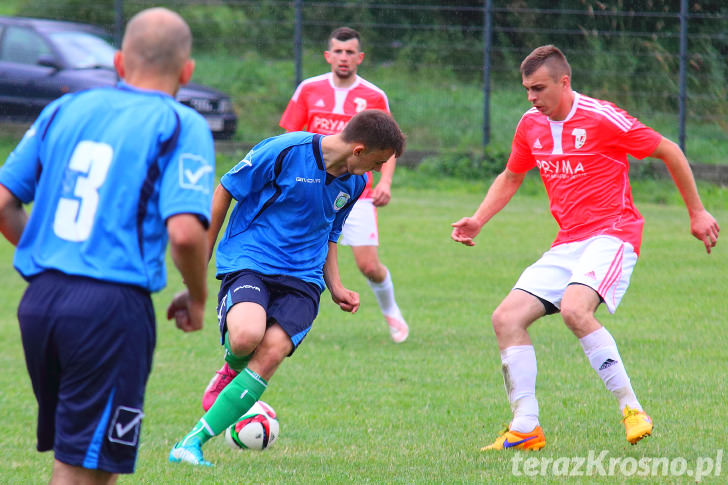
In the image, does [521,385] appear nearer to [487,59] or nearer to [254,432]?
[254,432]

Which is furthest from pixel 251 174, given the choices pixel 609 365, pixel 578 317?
pixel 609 365

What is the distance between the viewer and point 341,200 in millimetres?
5238

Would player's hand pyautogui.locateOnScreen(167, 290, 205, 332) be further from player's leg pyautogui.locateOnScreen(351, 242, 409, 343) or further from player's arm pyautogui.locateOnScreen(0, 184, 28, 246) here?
player's leg pyautogui.locateOnScreen(351, 242, 409, 343)

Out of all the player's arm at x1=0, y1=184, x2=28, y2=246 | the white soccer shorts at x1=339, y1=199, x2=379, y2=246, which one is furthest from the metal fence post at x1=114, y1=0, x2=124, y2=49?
the player's arm at x1=0, y1=184, x2=28, y2=246

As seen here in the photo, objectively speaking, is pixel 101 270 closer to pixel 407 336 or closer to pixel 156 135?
pixel 156 135

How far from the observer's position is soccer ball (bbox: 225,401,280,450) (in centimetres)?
527

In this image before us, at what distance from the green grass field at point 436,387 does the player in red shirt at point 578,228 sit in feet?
1.30

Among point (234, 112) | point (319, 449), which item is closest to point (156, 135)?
point (319, 449)

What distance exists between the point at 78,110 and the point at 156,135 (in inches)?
10.3

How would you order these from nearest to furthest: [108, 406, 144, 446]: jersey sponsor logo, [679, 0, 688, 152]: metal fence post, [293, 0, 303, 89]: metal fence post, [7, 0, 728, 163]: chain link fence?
[108, 406, 144, 446]: jersey sponsor logo, [679, 0, 688, 152]: metal fence post, [7, 0, 728, 163]: chain link fence, [293, 0, 303, 89]: metal fence post

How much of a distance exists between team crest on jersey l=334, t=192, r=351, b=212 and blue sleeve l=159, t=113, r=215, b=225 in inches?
79.6

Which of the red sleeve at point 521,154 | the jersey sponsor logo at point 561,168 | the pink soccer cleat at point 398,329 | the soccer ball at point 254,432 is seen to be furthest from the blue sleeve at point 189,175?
the pink soccer cleat at point 398,329

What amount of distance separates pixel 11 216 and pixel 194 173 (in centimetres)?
69

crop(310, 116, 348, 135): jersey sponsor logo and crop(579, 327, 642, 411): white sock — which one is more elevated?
crop(310, 116, 348, 135): jersey sponsor logo
